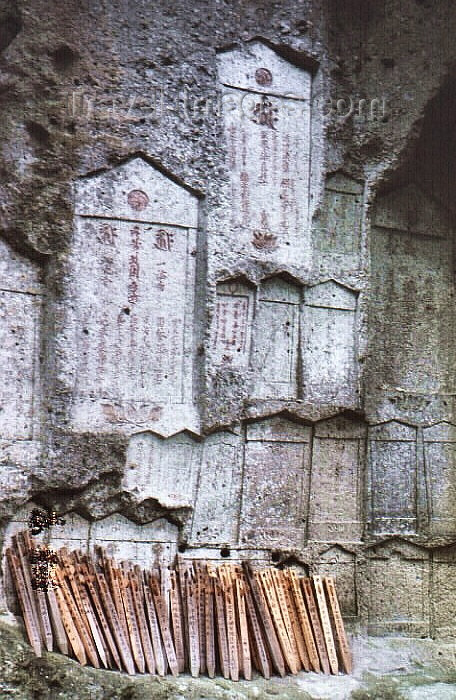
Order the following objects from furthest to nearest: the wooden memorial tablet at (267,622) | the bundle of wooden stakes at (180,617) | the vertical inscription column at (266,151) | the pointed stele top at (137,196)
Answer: the vertical inscription column at (266,151)
the pointed stele top at (137,196)
the wooden memorial tablet at (267,622)
the bundle of wooden stakes at (180,617)

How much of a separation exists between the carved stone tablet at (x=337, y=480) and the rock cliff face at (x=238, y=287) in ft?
0.06

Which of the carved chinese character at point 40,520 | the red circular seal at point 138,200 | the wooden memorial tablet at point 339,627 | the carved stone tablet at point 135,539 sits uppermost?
the red circular seal at point 138,200

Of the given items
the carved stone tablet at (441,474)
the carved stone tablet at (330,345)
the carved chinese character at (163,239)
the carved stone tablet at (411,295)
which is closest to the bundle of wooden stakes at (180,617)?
the carved stone tablet at (441,474)

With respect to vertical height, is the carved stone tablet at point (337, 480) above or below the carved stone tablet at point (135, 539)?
above

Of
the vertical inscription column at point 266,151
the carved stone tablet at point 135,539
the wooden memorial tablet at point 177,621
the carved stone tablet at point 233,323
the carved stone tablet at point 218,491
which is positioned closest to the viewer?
the wooden memorial tablet at point 177,621

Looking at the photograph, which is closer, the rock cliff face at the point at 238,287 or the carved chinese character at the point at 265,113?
the rock cliff face at the point at 238,287

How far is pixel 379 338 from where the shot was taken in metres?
7.65

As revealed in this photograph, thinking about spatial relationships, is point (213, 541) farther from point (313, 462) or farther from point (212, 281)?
point (212, 281)

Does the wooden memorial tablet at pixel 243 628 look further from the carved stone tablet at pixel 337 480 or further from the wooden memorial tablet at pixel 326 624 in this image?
the carved stone tablet at pixel 337 480

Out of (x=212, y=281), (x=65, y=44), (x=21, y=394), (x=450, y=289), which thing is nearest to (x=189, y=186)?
(x=212, y=281)

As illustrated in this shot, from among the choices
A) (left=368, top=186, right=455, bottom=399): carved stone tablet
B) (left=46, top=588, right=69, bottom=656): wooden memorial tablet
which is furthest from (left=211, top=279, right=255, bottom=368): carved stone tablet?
(left=46, top=588, right=69, bottom=656): wooden memorial tablet

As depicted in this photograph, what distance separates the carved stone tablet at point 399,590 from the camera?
7281 millimetres

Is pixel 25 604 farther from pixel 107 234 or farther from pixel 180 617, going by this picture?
pixel 107 234

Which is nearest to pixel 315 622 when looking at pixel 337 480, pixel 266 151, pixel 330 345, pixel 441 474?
pixel 337 480
